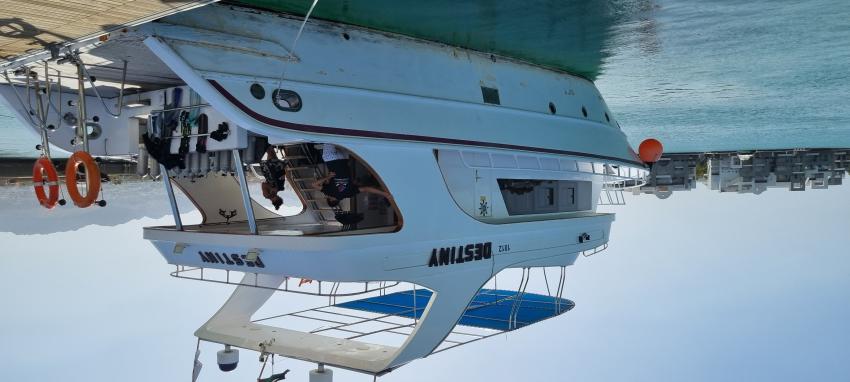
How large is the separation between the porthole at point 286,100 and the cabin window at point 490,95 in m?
2.90

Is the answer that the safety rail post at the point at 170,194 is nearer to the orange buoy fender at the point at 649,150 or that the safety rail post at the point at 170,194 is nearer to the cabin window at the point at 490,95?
the cabin window at the point at 490,95

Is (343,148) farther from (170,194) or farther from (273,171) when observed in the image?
(170,194)

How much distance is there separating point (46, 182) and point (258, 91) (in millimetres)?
2352

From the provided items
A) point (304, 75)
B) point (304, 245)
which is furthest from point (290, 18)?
point (304, 245)

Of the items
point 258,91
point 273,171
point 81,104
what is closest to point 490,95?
point 273,171

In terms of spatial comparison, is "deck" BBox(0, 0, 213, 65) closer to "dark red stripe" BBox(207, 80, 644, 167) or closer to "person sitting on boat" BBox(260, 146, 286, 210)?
"dark red stripe" BBox(207, 80, 644, 167)

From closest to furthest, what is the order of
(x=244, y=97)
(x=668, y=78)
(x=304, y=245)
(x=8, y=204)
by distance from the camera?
(x=244, y=97)
(x=304, y=245)
(x=668, y=78)
(x=8, y=204)

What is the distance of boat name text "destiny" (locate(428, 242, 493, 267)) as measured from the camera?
28.1 feet

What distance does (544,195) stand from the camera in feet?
35.6

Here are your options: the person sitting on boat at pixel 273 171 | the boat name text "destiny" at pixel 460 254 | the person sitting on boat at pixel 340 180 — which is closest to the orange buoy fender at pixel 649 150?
the boat name text "destiny" at pixel 460 254

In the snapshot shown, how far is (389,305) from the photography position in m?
12.0

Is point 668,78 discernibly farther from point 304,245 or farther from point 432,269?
point 304,245

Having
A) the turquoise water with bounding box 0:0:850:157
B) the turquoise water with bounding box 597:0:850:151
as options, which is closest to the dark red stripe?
the turquoise water with bounding box 0:0:850:157

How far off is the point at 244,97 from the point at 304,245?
157cm
